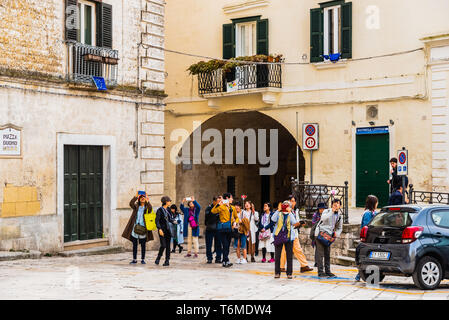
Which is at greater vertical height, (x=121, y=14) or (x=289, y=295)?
(x=121, y=14)

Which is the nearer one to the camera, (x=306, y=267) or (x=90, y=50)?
(x=306, y=267)

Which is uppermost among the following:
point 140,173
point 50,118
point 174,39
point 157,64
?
point 174,39

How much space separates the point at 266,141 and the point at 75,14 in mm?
12158

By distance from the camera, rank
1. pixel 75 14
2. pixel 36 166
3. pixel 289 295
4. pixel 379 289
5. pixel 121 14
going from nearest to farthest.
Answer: pixel 289 295, pixel 379 289, pixel 36 166, pixel 75 14, pixel 121 14

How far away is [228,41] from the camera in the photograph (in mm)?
25188

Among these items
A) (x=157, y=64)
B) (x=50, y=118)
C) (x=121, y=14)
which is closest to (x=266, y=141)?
(x=157, y=64)

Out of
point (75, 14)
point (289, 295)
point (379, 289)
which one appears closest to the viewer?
point (289, 295)

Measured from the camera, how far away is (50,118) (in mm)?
17984

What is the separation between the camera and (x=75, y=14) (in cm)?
1870

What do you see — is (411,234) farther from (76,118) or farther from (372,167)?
(76,118)

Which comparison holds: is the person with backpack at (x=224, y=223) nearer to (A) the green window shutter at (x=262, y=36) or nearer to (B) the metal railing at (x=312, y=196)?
(B) the metal railing at (x=312, y=196)

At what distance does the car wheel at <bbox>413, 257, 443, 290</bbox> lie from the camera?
12078 millimetres

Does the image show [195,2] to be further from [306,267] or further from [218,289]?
[218,289]

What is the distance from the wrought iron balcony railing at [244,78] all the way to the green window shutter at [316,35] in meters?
1.49
